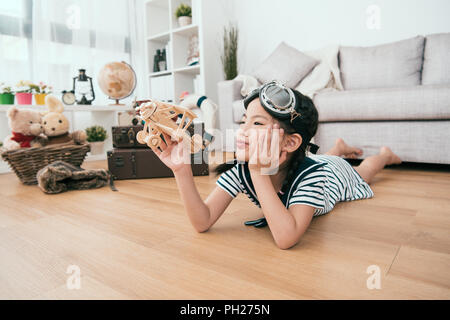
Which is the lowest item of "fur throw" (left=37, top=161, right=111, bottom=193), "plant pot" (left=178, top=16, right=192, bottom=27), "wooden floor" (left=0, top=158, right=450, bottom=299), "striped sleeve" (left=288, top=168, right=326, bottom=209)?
"wooden floor" (left=0, top=158, right=450, bottom=299)

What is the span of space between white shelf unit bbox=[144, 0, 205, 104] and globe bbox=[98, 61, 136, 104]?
0.66m

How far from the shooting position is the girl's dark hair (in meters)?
0.73

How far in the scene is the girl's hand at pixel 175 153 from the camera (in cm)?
71

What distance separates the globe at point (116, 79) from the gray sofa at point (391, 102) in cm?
77

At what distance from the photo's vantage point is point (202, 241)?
79cm

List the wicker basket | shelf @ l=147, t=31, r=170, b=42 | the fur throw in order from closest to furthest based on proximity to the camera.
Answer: the fur throw < the wicker basket < shelf @ l=147, t=31, r=170, b=42

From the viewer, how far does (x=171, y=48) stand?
3184mm

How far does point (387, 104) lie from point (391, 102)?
22 mm

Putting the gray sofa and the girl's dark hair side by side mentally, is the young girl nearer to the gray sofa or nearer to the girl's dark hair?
the girl's dark hair

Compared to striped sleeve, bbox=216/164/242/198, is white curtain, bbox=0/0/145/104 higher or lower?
higher

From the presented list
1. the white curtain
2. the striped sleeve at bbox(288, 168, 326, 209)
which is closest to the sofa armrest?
the white curtain

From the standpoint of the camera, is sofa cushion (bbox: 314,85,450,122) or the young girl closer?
the young girl

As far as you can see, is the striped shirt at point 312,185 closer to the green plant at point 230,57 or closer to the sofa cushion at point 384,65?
the sofa cushion at point 384,65

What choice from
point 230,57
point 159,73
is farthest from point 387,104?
point 159,73
